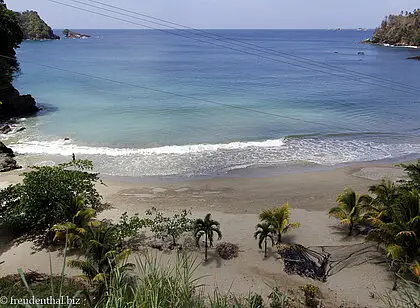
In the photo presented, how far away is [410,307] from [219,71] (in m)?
66.7

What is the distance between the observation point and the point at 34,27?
157750 millimetres

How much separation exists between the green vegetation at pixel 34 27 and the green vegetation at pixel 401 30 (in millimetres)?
143817

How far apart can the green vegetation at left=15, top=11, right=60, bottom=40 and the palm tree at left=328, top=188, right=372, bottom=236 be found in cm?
16961

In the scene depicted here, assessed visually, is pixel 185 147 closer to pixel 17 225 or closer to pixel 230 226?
pixel 230 226

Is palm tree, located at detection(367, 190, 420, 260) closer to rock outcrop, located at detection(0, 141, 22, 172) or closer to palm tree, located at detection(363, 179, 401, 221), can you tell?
palm tree, located at detection(363, 179, 401, 221)

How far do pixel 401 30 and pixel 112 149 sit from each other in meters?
137

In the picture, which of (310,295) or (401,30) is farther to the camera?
(401,30)

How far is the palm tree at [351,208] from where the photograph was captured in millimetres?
15539

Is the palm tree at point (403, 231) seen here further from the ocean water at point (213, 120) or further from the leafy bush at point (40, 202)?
the ocean water at point (213, 120)

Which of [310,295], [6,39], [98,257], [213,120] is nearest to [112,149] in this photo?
[213,120]

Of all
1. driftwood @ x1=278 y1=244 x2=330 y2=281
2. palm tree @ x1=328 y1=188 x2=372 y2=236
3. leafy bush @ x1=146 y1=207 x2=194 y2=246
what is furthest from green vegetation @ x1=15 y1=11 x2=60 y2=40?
driftwood @ x1=278 y1=244 x2=330 y2=281

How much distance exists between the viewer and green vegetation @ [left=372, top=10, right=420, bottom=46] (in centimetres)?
12560

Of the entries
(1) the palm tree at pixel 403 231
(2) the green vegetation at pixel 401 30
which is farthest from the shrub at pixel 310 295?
(2) the green vegetation at pixel 401 30

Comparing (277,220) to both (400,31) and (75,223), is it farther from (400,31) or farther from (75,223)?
(400,31)
